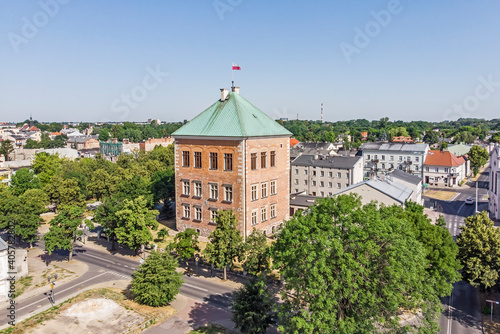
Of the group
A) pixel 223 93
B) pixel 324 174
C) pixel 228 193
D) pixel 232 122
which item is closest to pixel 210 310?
pixel 228 193

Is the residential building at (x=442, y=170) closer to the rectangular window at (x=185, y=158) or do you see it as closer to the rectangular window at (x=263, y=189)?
the rectangular window at (x=263, y=189)

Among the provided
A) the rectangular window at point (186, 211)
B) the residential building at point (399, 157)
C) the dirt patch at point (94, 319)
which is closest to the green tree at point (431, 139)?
the residential building at point (399, 157)

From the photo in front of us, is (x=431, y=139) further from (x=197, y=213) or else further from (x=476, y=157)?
(x=197, y=213)

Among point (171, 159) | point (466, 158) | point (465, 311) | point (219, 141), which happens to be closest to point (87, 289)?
point (219, 141)

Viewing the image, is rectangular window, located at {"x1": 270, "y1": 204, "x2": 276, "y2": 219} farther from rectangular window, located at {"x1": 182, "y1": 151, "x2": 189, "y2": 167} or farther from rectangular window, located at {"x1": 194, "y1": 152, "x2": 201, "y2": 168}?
rectangular window, located at {"x1": 182, "y1": 151, "x2": 189, "y2": 167}

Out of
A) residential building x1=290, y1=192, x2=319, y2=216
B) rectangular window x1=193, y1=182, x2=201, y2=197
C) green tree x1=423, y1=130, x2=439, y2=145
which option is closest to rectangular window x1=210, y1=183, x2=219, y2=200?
rectangular window x1=193, y1=182, x2=201, y2=197

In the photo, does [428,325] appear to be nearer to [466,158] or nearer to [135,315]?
[135,315]
